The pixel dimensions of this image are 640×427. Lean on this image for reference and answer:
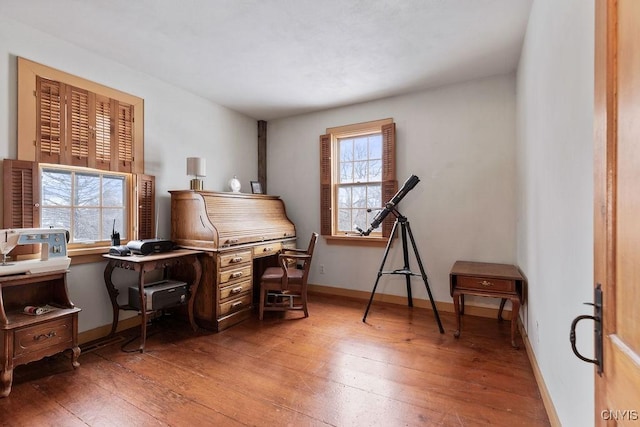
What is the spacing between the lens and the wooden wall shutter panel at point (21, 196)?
2275 millimetres

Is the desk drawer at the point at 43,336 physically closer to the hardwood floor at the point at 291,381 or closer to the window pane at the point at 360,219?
the hardwood floor at the point at 291,381

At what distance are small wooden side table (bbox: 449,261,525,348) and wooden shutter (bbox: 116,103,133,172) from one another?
3469mm

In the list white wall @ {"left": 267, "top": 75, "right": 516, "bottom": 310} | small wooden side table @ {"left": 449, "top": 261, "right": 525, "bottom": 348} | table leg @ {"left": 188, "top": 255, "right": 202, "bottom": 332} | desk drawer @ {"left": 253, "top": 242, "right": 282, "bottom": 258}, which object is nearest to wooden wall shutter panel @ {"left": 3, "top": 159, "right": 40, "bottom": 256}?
table leg @ {"left": 188, "top": 255, "right": 202, "bottom": 332}

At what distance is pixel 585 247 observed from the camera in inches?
44.4

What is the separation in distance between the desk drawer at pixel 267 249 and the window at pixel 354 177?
0.76 meters

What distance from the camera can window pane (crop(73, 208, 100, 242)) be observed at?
2.76 m

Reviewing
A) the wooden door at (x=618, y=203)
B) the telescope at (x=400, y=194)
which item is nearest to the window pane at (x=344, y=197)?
the telescope at (x=400, y=194)

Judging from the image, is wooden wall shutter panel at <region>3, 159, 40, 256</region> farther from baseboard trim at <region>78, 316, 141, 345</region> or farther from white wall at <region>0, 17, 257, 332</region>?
baseboard trim at <region>78, 316, 141, 345</region>

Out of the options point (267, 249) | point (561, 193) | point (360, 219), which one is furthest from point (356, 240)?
point (561, 193)

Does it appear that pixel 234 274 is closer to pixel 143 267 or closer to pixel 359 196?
pixel 143 267

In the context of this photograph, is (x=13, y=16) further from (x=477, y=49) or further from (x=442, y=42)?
(x=477, y=49)

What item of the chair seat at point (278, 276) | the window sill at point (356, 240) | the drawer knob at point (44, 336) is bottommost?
the drawer knob at point (44, 336)

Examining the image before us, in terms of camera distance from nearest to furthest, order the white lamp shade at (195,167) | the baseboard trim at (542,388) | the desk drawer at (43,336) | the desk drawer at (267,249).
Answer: the baseboard trim at (542,388) < the desk drawer at (43,336) < the white lamp shade at (195,167) < the desk drawer at (267,249)

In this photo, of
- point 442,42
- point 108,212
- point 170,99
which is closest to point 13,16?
point 170,99
